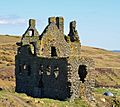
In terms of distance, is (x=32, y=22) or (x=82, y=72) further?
(x=32, y=22)

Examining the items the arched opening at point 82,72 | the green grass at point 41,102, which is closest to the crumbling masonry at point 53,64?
the arched opening at point 82,72

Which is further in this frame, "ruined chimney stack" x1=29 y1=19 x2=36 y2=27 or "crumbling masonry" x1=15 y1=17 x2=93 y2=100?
"ruined chimney stack" x1=29 y1=19 x2=36 y2=27

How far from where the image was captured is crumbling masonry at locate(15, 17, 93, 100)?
3919 cm

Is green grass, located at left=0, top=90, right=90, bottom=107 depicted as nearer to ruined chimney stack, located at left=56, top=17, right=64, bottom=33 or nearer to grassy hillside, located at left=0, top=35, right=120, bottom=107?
grassy hillside, located at left=0, top=35, right=120, bottom=107

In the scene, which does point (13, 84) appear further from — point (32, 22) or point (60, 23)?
point (60, 23)

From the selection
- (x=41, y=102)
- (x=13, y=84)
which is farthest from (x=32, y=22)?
(x=13, y=84)

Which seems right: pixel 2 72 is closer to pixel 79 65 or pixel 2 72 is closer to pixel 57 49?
pixel 57 49

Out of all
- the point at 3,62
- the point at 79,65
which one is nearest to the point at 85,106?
the point at 79,65

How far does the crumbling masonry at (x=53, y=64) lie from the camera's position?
3919 cm

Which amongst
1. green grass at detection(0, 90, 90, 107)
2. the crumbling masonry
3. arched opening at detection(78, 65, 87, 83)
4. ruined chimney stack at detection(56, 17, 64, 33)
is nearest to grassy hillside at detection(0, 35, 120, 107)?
green grass at detection(0, 90, 90, 107)

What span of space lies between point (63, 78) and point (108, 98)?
6758 mm

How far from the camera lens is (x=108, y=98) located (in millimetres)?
43469

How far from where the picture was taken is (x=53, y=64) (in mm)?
40562

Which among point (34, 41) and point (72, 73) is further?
point (34, 41)
